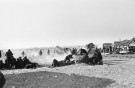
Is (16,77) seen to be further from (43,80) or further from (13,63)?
(13,63)

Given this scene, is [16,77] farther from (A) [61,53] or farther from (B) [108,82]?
(A) [61,53]

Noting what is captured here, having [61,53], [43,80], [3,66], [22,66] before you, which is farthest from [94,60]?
[61,53]

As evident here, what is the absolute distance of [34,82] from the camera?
18500mm

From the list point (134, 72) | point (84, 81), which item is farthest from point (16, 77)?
point (134, 72)

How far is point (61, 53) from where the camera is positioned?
7612cm

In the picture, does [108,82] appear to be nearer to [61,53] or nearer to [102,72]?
[102,72]

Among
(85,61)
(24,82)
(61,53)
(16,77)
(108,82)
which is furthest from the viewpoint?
(61,53)

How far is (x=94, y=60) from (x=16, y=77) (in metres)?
12.6

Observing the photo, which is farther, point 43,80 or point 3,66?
point 3,66

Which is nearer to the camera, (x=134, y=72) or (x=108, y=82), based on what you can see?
(x=108, y=82)

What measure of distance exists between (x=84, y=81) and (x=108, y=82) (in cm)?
171

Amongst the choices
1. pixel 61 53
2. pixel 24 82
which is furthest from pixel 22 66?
pixel 61 53

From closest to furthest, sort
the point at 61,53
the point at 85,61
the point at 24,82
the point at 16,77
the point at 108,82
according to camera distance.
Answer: the point at 108,82
the point at 24,82
the point at 16,77
the point at 85,61
the point at 61,53

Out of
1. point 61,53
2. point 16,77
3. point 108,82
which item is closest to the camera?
point 108,82
